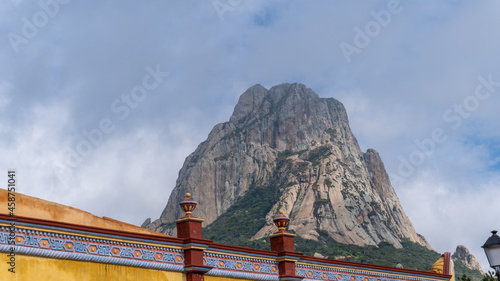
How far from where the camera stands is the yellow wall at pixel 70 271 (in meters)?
11.6

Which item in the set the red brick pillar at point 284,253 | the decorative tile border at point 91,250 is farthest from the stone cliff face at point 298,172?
the decorative tile border at point 91,250

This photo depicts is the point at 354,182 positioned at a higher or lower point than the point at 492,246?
higher

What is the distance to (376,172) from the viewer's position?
160875 millimetres

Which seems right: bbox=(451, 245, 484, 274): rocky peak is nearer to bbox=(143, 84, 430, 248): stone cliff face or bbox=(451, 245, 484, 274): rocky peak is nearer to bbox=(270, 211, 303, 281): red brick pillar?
bbox=(143, 84, 430, 248): stone cliff face

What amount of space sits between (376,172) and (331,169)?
2789cm

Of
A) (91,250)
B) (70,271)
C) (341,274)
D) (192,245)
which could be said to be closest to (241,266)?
(192,245)

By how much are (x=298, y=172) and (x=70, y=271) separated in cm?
12831

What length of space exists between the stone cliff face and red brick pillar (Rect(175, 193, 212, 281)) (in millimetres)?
103656

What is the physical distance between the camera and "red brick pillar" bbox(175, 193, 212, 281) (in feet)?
47.2

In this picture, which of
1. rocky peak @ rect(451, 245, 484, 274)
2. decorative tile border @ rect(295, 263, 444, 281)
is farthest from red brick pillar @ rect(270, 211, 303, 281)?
rocky peak @ rect(451, 245, 484, 274)

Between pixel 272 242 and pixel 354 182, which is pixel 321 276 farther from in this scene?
pixel 354 182

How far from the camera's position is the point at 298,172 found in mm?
139875

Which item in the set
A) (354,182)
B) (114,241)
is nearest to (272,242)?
(114,241)

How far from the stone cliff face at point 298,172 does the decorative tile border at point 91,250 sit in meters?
104
